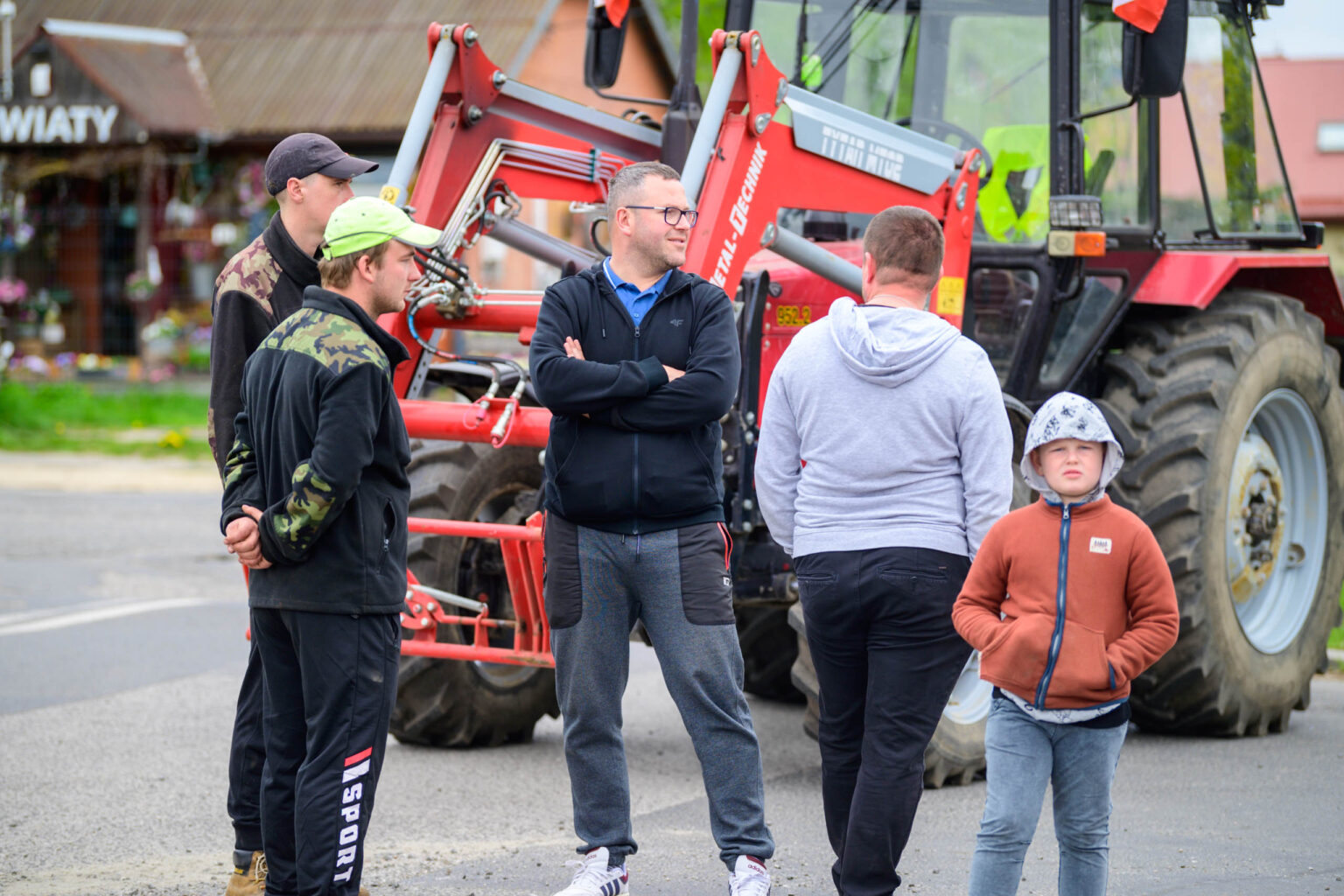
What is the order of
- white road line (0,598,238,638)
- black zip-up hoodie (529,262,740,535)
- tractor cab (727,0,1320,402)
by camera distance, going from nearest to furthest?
black zip-up hoodie (529,262,740,535) → tractor cab (727,0,1320,402) → white road line (0,598,238,638)

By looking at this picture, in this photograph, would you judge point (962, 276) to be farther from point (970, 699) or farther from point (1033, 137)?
point (970, 699)

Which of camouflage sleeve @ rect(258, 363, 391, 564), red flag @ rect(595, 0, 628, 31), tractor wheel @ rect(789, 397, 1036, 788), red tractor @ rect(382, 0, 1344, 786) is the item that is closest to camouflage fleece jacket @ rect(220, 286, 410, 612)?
camouflage sleeve @ rect(258, 363, 391, 564)

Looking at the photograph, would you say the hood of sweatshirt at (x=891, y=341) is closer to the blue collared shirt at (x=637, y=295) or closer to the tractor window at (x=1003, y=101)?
the blue collared shirt at (x=637, y=295)

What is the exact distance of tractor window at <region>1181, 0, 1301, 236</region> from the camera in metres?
7.06

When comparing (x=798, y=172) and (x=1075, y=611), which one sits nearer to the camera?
(x=1075, y=611)

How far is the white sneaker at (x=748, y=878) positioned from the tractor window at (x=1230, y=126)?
13.6 ft

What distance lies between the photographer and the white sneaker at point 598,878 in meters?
4.27

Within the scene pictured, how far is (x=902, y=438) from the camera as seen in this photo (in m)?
3.92

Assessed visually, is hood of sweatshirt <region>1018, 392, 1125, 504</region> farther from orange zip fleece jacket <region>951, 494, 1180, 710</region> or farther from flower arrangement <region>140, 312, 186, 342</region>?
flower arrangement <region>140, 312, 186, 342</region>

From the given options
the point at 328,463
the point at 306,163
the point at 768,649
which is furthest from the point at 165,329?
the point at 328,463

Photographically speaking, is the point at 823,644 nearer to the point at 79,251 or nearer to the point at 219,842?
the point at 219,842

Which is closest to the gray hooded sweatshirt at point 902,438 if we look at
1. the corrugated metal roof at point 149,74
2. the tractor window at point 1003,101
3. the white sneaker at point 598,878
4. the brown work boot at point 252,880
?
the white sneaker at point 598,878

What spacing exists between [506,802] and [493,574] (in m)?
0.92

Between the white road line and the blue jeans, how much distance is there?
646 centimetres
